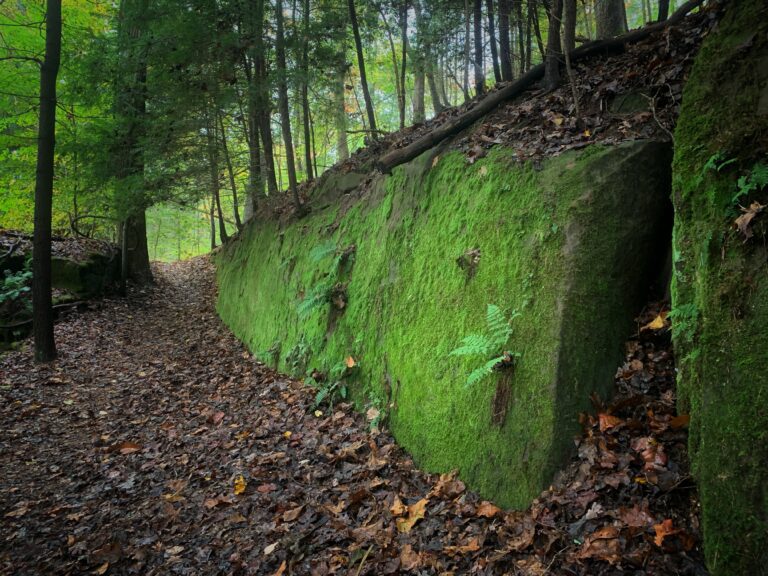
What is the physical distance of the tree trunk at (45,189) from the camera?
28.3 ft

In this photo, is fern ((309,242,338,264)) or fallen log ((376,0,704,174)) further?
fern ((309,242,338,264))

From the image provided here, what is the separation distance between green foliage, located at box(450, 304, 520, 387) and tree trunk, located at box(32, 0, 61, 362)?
9.16 m

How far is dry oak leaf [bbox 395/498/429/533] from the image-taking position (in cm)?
363

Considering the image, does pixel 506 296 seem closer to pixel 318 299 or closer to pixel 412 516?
pixel 412 516

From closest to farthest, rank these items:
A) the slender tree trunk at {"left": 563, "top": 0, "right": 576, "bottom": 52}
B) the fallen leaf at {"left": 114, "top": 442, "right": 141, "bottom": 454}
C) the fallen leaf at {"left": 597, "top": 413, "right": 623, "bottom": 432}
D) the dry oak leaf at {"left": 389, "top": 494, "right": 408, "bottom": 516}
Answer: the fallen leaf at {"left": 597, "top": 413, "right": 623, "bottom": 432} < the dry oak leaf at {"left": 389, "top": 494, "right": 408, "bottom": 516} < the slender tree trunk at {"left": 563, "top": 0, "right": 576, "bottom": 52} < the fallen leaf at {"left": 114, "top": 442, "right": 141, "bottom": 454}

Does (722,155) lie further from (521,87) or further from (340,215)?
(340,215)

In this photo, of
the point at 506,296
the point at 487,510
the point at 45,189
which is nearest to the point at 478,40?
the point at 506,296

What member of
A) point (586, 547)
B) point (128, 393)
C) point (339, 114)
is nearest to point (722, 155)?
point (586, 547)

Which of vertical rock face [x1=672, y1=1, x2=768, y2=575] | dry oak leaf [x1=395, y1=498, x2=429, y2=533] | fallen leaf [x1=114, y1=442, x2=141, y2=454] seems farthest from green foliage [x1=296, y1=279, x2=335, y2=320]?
vertical rock face [x1=672, y1=1, x2=768, y2=575]

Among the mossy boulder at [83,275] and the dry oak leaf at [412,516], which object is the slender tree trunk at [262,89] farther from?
the dry oak leaf at [412,516]

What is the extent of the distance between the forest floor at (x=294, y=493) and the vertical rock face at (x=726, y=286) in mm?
304

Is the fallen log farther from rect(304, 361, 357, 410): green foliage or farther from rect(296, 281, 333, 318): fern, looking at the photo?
rect(304, 361, 357, 410): green foliage

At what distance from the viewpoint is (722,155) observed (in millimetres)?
3049

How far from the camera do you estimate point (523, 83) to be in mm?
6246
